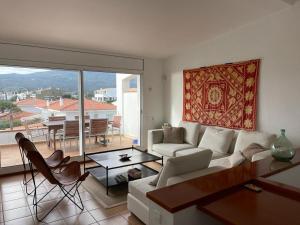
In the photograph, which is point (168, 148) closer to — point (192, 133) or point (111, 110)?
point (192, 133)

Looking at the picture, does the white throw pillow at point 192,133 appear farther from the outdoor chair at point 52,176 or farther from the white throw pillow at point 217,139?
the outdoor chair at point 52,176

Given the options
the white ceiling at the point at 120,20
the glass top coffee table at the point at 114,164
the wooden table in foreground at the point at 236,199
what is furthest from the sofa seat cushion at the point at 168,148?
the wooden table in foreground at the point at 236,199

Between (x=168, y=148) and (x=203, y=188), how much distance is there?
2993 mm

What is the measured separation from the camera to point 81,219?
2.68 m

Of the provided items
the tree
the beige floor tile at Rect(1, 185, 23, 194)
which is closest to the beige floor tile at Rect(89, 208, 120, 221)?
the beige floor tile at Rect(1, 185, 23, 194)

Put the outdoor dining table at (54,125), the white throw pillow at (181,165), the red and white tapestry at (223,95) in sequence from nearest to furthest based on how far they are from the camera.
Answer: the white throw pillow at (181,165) < the red and white tapestry at (223,95) < the outdoor dining table at (54,125)

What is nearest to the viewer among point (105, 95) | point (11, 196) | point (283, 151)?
point (283, 151)

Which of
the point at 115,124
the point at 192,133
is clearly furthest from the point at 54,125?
the point at 192,133

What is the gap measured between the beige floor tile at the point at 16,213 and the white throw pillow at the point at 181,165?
1732 mm

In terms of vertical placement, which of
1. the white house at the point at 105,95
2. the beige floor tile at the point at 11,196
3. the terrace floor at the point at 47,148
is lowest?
the beige floor tile at the point at 11,196

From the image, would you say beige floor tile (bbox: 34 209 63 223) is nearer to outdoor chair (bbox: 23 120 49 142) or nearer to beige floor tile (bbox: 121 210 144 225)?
beige floor tile (bbox: 121 210 144 225)

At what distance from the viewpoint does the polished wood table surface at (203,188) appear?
1283 mm

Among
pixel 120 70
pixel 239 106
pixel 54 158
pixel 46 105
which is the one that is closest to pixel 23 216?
pixel 54 158

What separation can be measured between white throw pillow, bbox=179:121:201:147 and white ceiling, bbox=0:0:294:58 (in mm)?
1738
